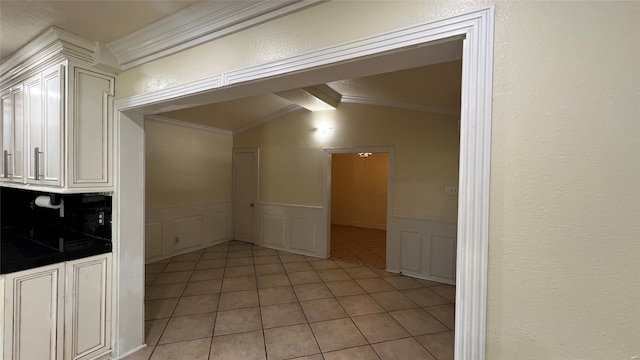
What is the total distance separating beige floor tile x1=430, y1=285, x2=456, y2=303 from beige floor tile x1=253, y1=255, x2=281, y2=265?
8.15ft

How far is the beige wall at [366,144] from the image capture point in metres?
3.66

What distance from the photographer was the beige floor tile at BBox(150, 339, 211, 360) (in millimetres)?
2060

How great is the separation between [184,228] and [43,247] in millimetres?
2856

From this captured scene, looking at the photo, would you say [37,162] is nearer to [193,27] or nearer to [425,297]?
[193,27]

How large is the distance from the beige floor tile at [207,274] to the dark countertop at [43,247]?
67.5 inches

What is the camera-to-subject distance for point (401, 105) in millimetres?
3889

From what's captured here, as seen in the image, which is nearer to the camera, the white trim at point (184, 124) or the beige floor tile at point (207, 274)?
the beige floor tile at point (207, 274)

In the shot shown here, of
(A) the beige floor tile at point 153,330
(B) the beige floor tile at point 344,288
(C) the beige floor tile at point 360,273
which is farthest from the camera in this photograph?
(C) the beige floor tile at point 360,273

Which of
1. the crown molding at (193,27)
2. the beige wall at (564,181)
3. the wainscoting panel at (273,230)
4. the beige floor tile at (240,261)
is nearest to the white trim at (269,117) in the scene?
the wainscoting panel at (273,230)

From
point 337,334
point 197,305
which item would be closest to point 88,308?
point 197,305

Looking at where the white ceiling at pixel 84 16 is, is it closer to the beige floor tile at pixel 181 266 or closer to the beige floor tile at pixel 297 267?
the beige floor tile at pixel 181 266

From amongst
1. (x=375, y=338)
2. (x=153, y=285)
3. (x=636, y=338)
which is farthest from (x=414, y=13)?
(x=153, y=285)

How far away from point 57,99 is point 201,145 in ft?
10.7

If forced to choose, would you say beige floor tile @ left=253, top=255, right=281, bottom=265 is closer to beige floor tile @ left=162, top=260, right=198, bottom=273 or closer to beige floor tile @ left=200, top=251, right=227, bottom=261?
beige floor tile @ left=200, top=251, right=227, bottom=261
